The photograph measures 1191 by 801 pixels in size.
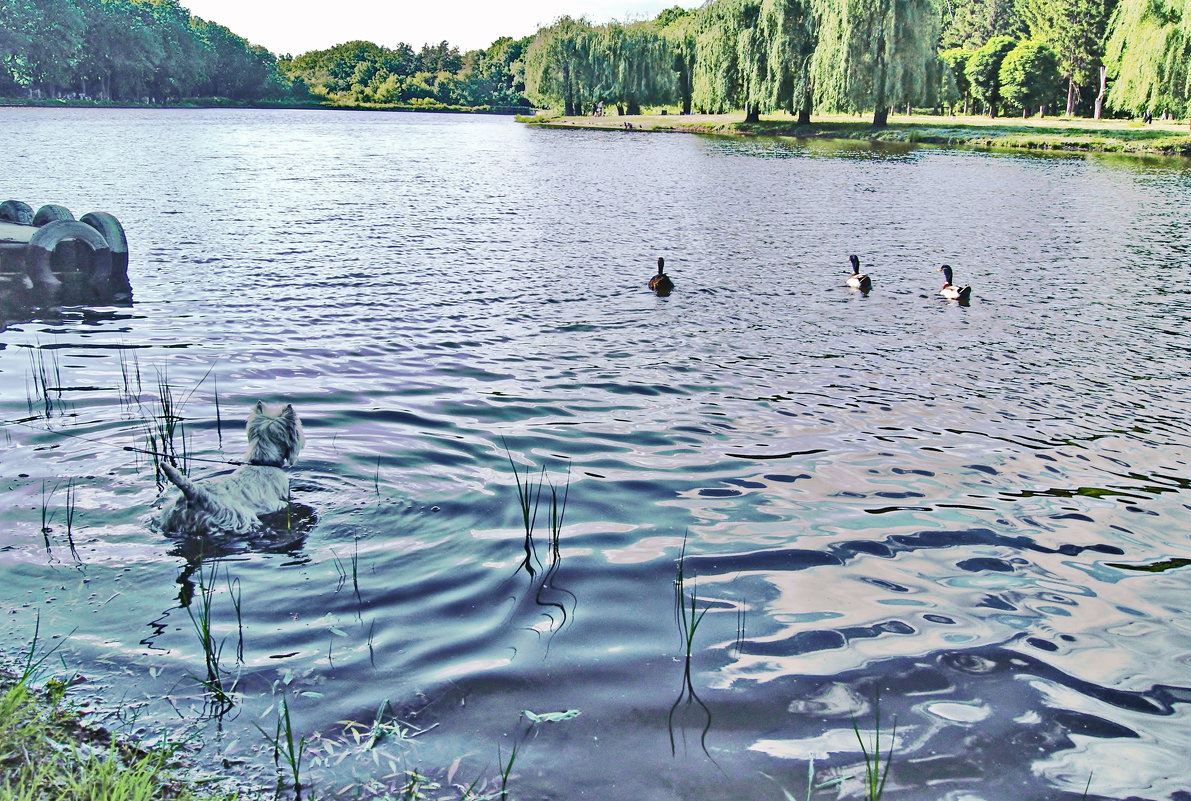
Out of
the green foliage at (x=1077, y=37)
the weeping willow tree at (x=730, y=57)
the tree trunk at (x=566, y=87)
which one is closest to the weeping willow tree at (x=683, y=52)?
the tree trunk at (x=566, y=87)

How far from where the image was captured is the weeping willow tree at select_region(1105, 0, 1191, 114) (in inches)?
1831

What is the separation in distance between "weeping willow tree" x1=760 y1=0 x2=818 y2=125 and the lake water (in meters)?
48.1

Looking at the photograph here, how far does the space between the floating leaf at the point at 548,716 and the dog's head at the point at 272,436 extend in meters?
2.97

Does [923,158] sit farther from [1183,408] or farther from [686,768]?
[686,768]

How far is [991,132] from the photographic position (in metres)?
60.3

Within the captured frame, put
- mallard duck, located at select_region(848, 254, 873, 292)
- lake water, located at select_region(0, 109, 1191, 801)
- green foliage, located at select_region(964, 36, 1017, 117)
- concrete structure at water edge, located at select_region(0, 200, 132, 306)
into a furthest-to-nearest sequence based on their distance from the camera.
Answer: green foliage, located at select_region(964, 36, 1017, 117) → mallard duck, located at select_region(848, 254, 873, 292) → concrete structure at water edge, located at select_region(0, 200, 132, 306) → lake water, located at select_region(0, 109, 1191, 801)

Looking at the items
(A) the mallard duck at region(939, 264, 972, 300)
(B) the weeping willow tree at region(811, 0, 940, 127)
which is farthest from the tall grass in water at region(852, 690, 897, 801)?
(B) the weeping willow tree at region(811, 0, 940, 127)

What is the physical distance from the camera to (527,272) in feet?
55.5

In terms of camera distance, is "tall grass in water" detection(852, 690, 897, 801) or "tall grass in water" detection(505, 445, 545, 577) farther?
"tall grass in water" detection(505, 445, 545, 577)

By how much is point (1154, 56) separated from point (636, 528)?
2102 inches

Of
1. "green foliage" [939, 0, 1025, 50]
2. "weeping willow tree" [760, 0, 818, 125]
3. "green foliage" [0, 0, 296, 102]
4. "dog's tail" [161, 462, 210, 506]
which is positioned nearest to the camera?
"dog's tail" [161, 462, 210, 506]

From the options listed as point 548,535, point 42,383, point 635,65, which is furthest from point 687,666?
point 635,65

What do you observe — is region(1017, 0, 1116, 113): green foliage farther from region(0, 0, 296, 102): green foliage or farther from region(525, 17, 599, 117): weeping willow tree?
region(0, 0, 296, 102): green foliage

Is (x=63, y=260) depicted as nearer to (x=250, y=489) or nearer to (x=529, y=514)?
(x=250, y=489)
